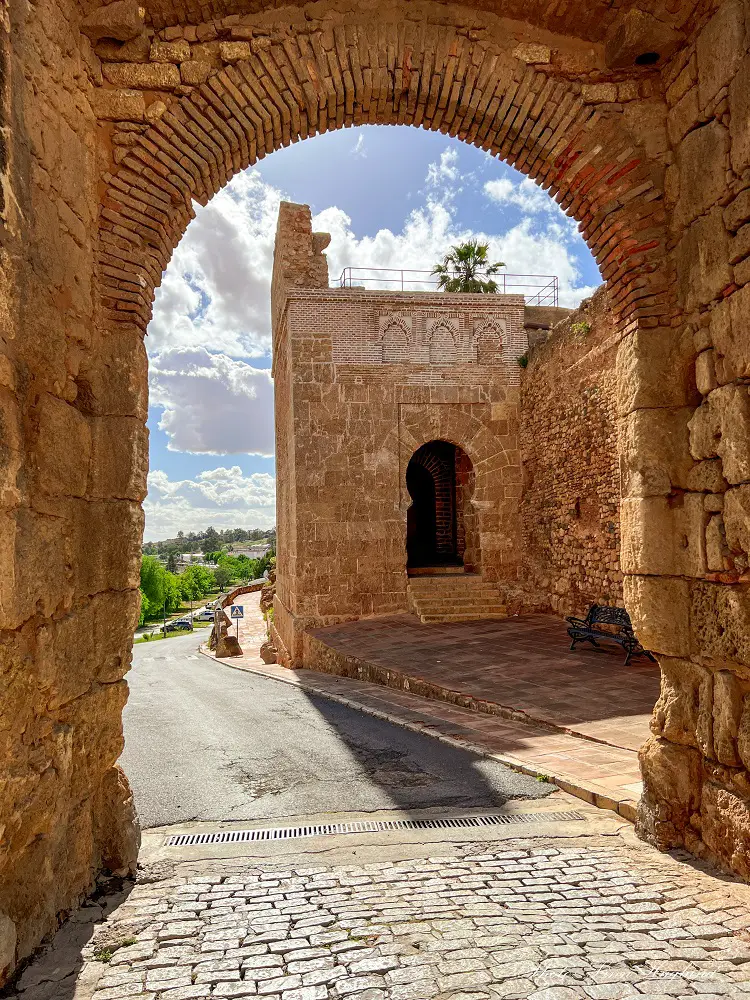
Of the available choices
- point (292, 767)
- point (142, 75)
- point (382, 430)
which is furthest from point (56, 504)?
point (382, 430)

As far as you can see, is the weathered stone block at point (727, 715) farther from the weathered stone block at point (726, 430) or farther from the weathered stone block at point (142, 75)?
the weathered stone block at point (142, 75)

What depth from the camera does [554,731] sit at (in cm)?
584

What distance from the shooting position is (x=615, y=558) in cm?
1005

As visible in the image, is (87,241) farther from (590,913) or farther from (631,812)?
(631,812)

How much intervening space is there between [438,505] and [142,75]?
13390mm

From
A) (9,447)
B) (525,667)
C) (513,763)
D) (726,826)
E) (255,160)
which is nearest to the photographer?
(9,447)

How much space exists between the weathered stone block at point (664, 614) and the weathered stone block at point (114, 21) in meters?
4.07

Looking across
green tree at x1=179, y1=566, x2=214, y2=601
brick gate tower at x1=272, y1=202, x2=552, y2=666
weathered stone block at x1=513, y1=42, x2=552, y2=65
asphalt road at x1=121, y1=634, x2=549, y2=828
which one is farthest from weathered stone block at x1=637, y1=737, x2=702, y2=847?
green tree at x1=179, y1=566, x2=214, y2=601

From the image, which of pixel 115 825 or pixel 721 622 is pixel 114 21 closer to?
pixel 115 825

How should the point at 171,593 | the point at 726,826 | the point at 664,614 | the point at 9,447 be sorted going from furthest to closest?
the point at 171,593
the point at 664,614
the point at 726,826
the point at 9,447

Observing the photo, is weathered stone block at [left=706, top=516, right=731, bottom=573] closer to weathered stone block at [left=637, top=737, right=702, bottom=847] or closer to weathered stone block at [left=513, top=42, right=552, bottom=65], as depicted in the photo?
weathered stone block at [left=637, top=737, right=702, bottom=847]

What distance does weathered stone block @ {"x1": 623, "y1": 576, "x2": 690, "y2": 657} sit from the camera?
3.45 meters

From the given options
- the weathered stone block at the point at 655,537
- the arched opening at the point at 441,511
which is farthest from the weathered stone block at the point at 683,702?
the arched opening at the point at 441,511

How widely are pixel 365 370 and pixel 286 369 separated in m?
1.75
